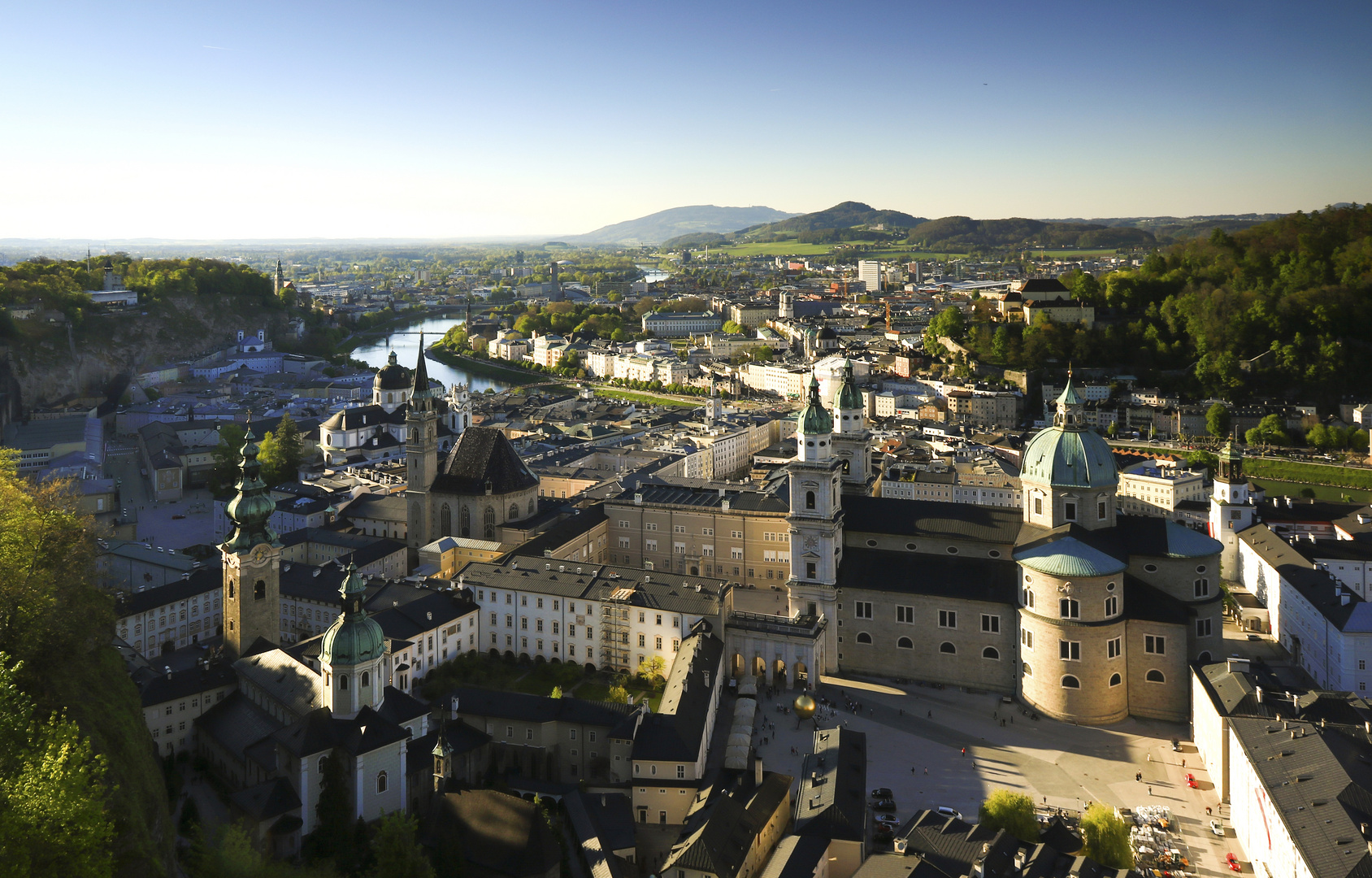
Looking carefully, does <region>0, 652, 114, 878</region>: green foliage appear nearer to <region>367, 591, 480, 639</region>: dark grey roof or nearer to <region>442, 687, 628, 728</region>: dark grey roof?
<region>442, 687, 628, 728</region>: dark grey roof

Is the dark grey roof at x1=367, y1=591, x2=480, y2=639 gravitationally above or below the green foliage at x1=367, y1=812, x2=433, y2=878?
above

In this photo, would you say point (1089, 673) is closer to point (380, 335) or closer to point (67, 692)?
point (67, 692)

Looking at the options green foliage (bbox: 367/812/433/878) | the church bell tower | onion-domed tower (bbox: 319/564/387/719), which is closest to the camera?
green foliage (bbox: 367/812/433/878)

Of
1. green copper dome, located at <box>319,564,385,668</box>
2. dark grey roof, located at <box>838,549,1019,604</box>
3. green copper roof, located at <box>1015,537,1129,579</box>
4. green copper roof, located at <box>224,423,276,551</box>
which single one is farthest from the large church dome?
green copper roof, located at <box>224,423,276,551</box>

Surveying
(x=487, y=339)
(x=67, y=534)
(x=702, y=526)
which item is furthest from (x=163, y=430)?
(x=487, y=339)

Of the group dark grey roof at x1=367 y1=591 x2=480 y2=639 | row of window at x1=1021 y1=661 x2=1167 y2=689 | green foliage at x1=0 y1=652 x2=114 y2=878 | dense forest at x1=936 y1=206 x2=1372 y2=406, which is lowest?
row of window at x1=1021 y1=661 x2=1167 y2=689

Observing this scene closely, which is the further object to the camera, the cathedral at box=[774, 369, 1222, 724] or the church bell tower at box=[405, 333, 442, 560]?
the church bell tower at box=[405, 333, 442, 560]
